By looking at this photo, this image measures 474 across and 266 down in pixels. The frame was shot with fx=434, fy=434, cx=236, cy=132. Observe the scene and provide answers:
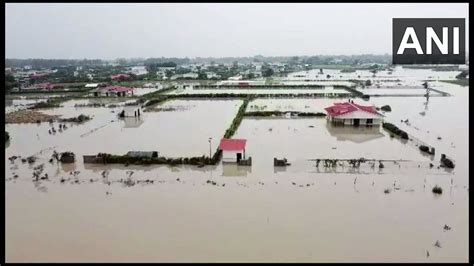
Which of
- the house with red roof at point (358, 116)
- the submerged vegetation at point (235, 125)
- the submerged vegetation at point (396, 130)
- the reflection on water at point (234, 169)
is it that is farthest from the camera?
the house with red roof at point (358, 116)

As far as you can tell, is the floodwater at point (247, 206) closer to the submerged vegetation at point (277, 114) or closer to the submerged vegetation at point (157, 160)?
the submerged vegetation at point (157, 160)

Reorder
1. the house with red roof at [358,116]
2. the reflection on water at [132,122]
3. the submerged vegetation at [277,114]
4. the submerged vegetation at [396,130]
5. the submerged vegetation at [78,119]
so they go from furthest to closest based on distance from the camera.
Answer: the submerged vegetation at [277,114]
the submerged vegetation at [78,119]
the reflection on water at [132,122]
the house with red roof at [358,116]
the submerged vegetation at [396,130]

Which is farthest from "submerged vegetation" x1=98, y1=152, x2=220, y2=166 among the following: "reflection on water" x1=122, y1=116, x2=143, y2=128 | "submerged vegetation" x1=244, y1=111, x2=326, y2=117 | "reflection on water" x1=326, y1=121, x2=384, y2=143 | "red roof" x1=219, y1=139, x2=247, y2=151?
"submerged vegetation" x1=244, y1=111, x2=326, y2=117

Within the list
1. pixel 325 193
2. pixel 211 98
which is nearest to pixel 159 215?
pixel 325 193

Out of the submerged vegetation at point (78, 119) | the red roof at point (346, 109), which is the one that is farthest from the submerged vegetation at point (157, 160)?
the submerged vegetation at point (78, 119)

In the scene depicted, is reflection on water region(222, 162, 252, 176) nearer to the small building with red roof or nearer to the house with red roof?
the small building with red roof

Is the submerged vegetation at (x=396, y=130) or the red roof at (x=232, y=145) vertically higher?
the red roof at (x=232, y=145)

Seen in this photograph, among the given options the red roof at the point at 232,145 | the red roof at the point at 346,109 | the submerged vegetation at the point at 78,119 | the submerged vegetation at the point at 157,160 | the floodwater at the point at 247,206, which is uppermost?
Answer: the red roof at the point at 346,109


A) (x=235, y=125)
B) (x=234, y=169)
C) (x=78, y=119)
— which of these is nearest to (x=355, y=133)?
(x=235, y=125)

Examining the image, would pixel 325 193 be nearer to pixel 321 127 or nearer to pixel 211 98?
pixel 321 127
